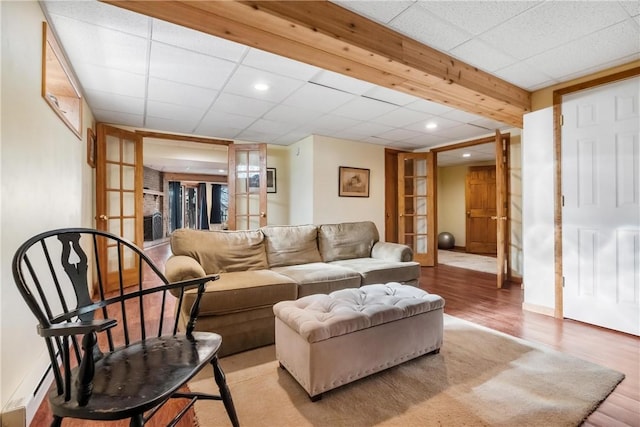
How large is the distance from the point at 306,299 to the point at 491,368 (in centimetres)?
124

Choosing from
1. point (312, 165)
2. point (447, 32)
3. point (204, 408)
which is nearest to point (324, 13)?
point (447, 32)

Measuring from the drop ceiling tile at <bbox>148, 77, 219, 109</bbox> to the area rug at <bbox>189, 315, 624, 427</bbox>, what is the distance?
247 cm

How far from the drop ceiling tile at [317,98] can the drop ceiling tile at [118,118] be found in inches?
79.8

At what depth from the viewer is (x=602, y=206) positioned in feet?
8.42

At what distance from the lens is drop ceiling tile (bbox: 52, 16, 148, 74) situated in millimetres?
1932

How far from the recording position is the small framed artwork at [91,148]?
3.32 m

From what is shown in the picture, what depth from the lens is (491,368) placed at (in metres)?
1.86

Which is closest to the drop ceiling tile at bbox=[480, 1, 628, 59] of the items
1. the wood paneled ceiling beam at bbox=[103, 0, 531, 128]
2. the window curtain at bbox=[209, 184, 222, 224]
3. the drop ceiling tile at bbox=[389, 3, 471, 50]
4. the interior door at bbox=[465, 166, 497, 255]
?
the drop ceiling tile at bbox=[389, 3, 471, 50]

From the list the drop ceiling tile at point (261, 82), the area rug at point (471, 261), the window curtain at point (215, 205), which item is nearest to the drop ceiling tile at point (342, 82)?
the drop ceiling tile at point (261, 82)

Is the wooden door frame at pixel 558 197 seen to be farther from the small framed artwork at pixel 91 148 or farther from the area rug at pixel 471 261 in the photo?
the small framed artwork at pixel 91 148

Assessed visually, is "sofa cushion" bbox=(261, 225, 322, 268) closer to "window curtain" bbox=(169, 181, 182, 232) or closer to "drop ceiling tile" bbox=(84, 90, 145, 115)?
"drop ceiling tile" bbox=(84, 90, 145, 115)

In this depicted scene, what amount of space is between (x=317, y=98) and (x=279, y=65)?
0.80 metres

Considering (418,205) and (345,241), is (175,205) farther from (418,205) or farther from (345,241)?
(345,241)

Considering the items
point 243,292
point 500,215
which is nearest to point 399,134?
point 500,215
